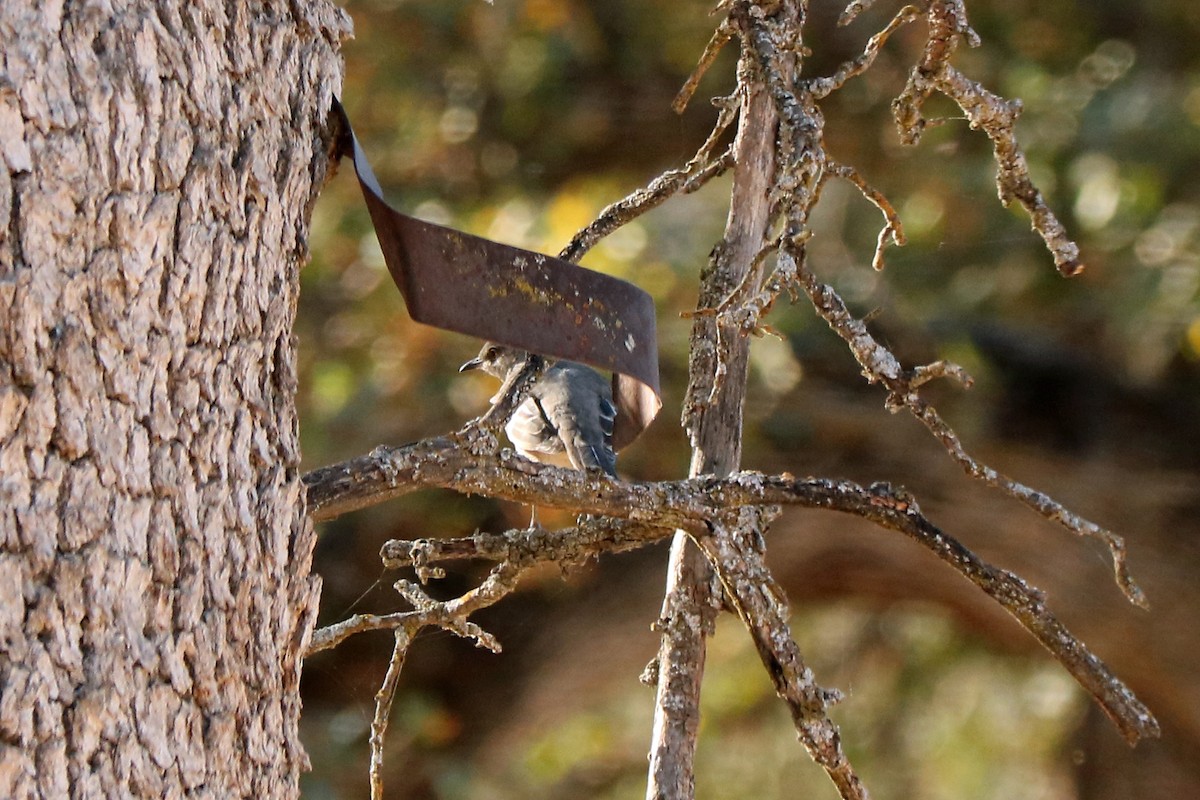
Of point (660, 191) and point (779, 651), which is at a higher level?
point (660, 191)

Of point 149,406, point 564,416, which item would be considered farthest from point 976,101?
point 564,416

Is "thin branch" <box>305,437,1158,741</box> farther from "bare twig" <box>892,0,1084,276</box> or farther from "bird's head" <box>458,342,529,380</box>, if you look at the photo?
"bird's head" <box>458,342,529,380</box>

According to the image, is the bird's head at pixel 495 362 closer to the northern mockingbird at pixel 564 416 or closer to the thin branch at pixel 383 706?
the northern mockingbird at pixel 564 416

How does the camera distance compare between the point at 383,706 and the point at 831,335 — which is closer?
the point at 383,706

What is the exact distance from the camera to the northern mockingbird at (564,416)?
3.89 meters

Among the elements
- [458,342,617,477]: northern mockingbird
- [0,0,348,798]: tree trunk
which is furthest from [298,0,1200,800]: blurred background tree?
[0,0,348,798]: tree trunk

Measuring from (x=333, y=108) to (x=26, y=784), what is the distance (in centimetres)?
74

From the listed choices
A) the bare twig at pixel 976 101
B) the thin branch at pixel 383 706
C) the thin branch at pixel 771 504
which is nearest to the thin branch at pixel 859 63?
the bare twig at pixel 976 101

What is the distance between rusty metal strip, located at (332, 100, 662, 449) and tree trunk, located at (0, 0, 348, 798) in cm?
11

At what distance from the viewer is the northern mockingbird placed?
3889 millimetres

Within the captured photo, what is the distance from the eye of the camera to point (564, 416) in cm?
401

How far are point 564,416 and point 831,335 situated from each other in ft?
4.19

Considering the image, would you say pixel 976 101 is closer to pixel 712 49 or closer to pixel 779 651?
pixel 712 49

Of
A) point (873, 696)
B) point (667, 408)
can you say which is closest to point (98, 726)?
point (667, 408)
